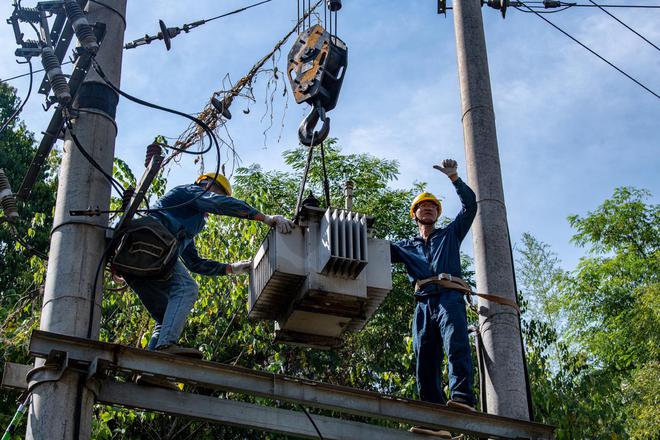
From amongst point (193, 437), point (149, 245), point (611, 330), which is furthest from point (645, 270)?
point (149, 245)

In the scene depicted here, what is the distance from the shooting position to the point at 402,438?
5.51m

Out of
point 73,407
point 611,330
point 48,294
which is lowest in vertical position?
point 73,407

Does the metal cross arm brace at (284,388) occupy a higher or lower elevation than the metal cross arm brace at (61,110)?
lower

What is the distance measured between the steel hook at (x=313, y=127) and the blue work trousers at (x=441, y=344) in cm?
128

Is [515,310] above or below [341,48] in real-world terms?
below

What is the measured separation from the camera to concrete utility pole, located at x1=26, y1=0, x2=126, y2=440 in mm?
4738

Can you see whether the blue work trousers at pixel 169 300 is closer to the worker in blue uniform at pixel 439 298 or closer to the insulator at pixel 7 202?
the insulator at pixel 7 202

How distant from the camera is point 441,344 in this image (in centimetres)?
668

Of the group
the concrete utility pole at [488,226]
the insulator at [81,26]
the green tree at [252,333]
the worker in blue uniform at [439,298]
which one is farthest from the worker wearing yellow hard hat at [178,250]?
the green tree at [252,333]

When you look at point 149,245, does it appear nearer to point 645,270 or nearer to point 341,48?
point 341,48

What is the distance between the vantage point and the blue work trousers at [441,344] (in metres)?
6.16

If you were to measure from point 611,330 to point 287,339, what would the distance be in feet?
56.1

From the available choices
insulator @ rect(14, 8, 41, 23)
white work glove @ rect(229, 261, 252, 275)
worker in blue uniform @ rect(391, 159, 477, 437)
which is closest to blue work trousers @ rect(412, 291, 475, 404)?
worker in blue uniform @ rect(391, 159, 477, 437)

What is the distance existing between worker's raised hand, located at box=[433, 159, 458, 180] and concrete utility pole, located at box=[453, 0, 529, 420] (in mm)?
149
